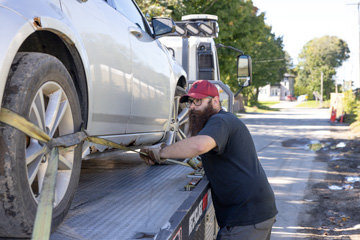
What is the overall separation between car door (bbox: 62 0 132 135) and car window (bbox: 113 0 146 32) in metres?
0.30

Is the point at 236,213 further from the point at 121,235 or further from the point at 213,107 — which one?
the point at 121,235

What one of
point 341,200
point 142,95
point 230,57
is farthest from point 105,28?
point 230,57

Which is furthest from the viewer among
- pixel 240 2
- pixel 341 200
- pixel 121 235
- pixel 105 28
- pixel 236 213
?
pixel 240 2

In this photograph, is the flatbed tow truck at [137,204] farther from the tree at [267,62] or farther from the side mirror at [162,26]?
the tree at [267,62]

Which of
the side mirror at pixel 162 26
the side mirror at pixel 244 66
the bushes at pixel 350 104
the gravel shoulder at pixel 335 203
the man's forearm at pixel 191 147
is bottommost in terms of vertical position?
the gravel shoulder at pixel 335 203

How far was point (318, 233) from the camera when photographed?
625 cm

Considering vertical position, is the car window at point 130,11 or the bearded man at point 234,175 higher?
the car window at point 130,11

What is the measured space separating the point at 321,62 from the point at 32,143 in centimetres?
9366

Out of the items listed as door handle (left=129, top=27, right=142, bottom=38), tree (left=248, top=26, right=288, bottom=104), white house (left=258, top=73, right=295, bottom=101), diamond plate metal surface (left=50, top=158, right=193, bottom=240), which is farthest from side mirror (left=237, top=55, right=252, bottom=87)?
white house (left=258, top=73, right=295, bottom=101)

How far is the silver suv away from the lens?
196 cm

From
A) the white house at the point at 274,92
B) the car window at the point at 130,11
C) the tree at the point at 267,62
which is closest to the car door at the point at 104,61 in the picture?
the car window at the point at 130,11

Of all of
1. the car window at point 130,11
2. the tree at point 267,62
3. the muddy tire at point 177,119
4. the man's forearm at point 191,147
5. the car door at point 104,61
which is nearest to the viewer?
the car door at point 104,61

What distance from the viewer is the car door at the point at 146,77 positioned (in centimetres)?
373

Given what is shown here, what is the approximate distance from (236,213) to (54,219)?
1.59 m
